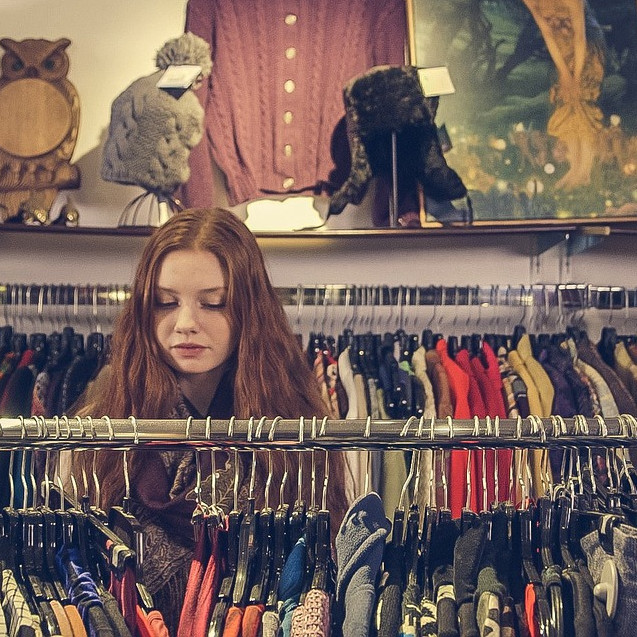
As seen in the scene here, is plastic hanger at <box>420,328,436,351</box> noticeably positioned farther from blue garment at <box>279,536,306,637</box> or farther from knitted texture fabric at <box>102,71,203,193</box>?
blue garment at <box>279,536,306,637</box>

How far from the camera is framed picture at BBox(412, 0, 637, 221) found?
285 cm

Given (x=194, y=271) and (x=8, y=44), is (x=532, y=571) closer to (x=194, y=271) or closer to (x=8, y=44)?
(x=194, y=271)

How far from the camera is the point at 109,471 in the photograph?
5.53 ft

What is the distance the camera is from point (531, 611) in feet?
4.06

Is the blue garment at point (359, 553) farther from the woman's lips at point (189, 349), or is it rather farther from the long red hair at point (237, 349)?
the woman's lips at point (189, 349)

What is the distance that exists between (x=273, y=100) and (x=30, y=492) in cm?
139

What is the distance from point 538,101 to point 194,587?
2040 mm

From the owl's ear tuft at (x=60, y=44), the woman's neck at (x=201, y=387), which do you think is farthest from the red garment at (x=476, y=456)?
the owl's ear tuft at (x=60, y=44)

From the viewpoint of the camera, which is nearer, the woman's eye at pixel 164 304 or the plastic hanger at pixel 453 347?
the woman's eye at pixel 164 304

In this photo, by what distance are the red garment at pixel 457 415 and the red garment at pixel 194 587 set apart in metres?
0.72

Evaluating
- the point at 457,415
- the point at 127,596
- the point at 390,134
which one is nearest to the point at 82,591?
the point at 127,596

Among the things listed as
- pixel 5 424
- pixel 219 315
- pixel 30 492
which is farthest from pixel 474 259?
pixel 5 424

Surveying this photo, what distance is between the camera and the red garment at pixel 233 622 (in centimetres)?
125

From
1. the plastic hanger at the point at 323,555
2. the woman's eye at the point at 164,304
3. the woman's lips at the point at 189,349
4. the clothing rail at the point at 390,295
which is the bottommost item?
the plastic hanger at the point at 323,555
